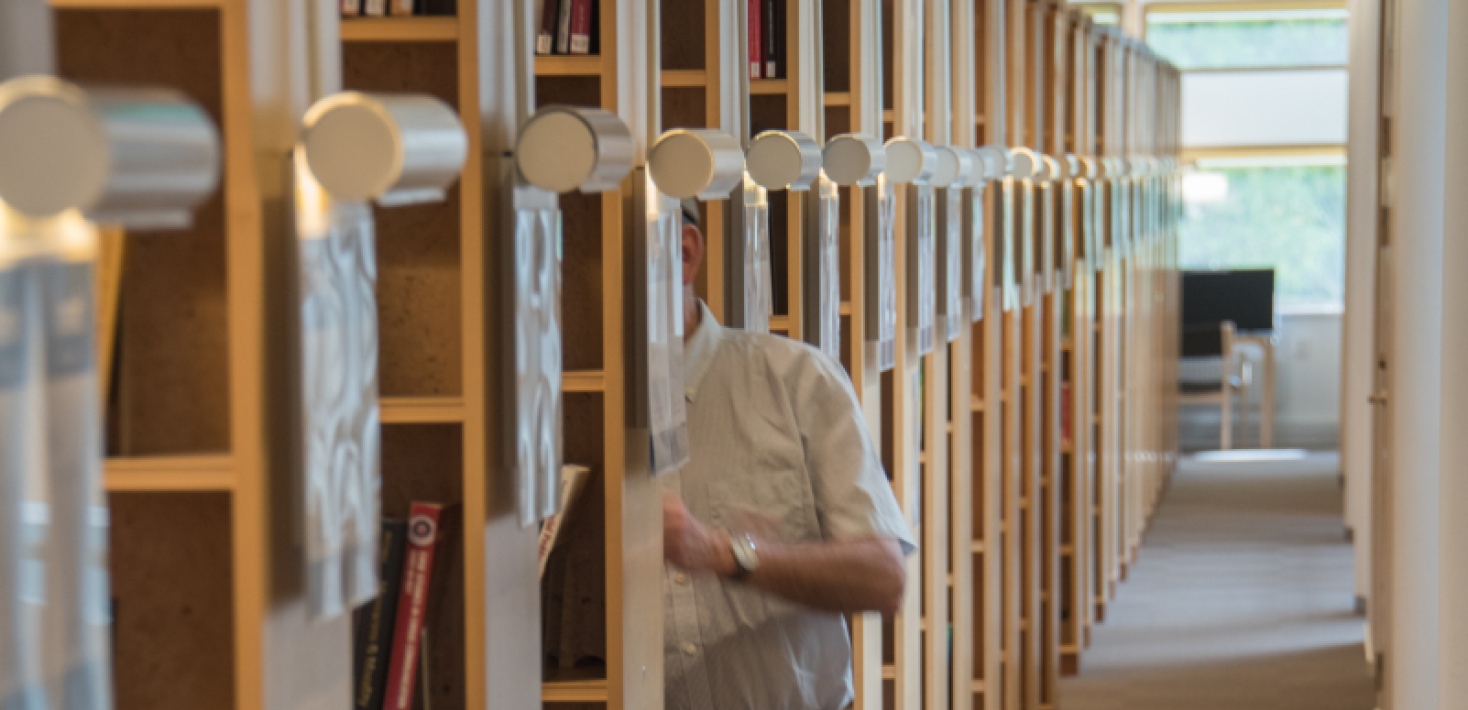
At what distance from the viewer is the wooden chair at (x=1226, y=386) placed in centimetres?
1242

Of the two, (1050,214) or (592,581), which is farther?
(1050,214)

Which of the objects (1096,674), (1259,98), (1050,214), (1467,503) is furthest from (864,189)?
(1259,98)

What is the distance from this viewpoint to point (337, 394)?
122 centimetres

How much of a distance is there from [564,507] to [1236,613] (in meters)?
6.51

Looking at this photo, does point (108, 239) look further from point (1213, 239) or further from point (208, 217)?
point (1213, 239)

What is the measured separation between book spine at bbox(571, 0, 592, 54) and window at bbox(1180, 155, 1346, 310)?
424 inches

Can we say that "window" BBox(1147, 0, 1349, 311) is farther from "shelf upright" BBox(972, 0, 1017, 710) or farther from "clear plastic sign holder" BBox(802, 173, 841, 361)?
"clear plastic sign holder" BBox(802, 173, 841, 361)

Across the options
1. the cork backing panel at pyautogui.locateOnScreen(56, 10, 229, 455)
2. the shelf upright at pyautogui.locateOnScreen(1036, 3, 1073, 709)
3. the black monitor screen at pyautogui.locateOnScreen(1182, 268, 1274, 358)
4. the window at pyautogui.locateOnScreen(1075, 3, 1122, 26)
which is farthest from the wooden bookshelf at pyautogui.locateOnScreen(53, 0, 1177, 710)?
the black monitor screen at pyautogui.locateOnScreen(1182, 268, 1274, 358)

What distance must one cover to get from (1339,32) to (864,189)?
9.85 meters

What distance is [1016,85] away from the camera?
5836 mm

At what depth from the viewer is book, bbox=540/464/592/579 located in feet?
7.27

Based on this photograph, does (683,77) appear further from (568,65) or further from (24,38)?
(24,38)

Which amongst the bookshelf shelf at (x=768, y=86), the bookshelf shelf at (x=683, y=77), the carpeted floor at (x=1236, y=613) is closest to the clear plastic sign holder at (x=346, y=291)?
the bookshelf shelf at (x=683, y=77)

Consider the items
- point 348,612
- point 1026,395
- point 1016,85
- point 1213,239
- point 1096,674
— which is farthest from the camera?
point 1213,239
